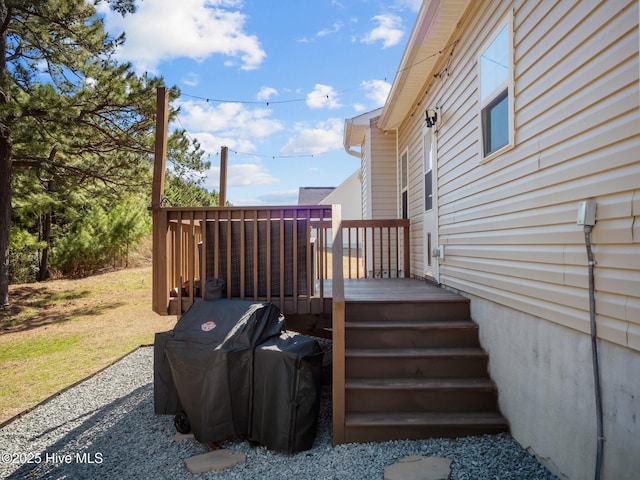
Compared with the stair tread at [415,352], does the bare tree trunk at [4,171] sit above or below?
above

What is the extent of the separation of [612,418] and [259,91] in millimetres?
9772

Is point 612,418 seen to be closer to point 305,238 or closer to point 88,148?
point 305,238

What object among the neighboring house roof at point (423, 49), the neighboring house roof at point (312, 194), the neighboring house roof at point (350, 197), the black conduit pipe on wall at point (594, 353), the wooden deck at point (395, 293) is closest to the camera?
the black conduit pipe on wall at point (594, 353)

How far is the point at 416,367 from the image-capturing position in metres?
3.45

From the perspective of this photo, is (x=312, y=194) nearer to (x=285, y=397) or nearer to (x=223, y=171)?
(x=223, y=171)

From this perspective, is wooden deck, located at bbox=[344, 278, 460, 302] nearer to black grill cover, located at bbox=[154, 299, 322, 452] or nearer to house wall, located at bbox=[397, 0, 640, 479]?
house wall, located at bbox=[397, 0, 640, 479]

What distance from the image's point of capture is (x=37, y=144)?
8.06 meters

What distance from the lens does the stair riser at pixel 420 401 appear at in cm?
323

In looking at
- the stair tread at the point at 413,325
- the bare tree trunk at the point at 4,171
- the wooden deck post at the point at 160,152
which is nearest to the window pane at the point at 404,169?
the stair tread at the point at 413,325

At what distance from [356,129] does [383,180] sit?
1270mm

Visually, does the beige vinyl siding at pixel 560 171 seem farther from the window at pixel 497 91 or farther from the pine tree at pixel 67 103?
the pine tree at pixel 67 103

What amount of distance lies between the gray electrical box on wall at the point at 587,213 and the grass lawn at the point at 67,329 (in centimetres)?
532

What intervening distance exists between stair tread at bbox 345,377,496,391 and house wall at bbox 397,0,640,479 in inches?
5.5

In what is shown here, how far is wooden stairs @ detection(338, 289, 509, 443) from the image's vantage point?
3.09m
